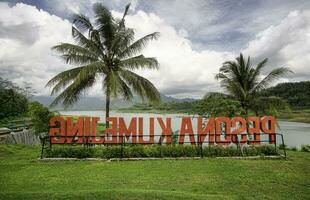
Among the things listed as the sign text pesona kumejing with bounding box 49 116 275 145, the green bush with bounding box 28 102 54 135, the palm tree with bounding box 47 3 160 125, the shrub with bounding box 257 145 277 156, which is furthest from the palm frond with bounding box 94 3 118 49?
the shrub with bounding box 257 145 277 156

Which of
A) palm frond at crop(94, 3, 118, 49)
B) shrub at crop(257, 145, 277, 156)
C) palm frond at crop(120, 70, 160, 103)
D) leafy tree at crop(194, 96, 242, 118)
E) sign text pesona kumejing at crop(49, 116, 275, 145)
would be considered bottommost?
shrub at crop(257, 145, 277, 156)

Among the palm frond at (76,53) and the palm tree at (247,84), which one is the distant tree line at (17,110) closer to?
the palm frond at (76,53)

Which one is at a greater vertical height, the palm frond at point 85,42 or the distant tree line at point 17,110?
the palm frond at point 85,42

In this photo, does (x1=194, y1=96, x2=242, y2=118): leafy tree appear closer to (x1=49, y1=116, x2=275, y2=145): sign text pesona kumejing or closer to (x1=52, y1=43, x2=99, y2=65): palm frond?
(x1=49, y1=116, x2=275, y2=145): sign text pesona kumejing

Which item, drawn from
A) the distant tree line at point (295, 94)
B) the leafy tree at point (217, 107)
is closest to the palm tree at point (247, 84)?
the leafy tree at point (217, 107)

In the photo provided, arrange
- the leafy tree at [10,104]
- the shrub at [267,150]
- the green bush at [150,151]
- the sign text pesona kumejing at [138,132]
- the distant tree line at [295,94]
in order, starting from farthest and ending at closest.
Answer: the distant tree line at [295,94]
the leafy tree at [10,104]
the sign text pesona kumejing at [138,132]
the shrub at [267,150]
the green bush at [150,151]

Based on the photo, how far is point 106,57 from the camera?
12.9 metres

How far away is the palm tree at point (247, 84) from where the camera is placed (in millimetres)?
14320

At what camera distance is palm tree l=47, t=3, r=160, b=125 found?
471 inches

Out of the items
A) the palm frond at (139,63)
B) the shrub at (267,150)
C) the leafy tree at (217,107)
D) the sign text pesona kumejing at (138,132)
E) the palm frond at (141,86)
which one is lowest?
the shrub at (267,150)

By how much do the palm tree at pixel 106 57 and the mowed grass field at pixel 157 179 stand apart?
4.20 metres

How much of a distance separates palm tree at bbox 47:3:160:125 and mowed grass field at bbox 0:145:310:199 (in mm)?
4196

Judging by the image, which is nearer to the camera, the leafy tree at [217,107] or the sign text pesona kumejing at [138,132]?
the sign text pesona kumejing at [138,132]

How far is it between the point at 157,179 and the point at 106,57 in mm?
7967
